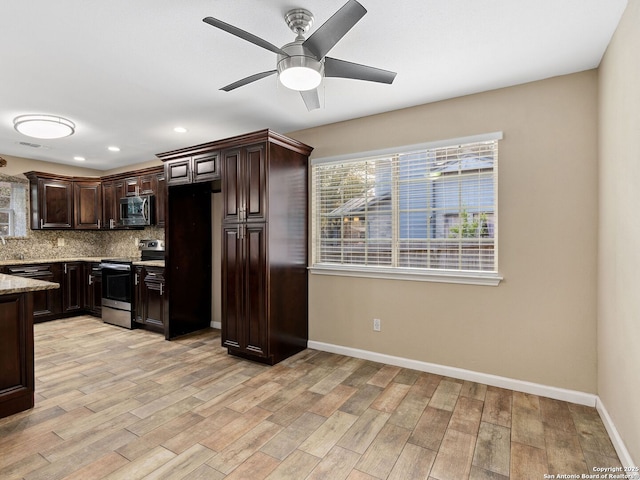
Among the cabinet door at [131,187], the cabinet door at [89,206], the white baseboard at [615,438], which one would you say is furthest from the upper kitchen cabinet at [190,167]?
the white baseboard at [615,438]

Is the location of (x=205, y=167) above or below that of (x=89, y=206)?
above

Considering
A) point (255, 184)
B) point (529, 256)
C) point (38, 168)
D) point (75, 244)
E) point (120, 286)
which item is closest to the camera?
point (529, 256)

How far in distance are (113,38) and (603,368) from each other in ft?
13.4

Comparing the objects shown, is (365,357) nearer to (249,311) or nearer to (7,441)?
(249,311)

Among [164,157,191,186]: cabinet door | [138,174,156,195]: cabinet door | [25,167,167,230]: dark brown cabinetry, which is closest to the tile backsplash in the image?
[25,167,167,230]: dark brown cabinetry

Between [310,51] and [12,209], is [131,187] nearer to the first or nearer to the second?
[12,209]

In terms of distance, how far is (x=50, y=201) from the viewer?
559cm

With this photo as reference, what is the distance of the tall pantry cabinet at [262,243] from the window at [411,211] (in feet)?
1.15

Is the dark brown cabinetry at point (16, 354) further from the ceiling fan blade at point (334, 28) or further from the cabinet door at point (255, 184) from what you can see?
the ceiling fan blade at point (334, 28)

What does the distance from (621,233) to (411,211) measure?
166 cm

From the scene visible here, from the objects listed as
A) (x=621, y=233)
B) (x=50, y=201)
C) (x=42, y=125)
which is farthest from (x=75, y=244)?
(x=621, y=233)

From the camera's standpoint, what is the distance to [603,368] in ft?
8.13

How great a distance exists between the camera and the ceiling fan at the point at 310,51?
169cm

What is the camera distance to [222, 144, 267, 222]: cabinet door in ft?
11.5
